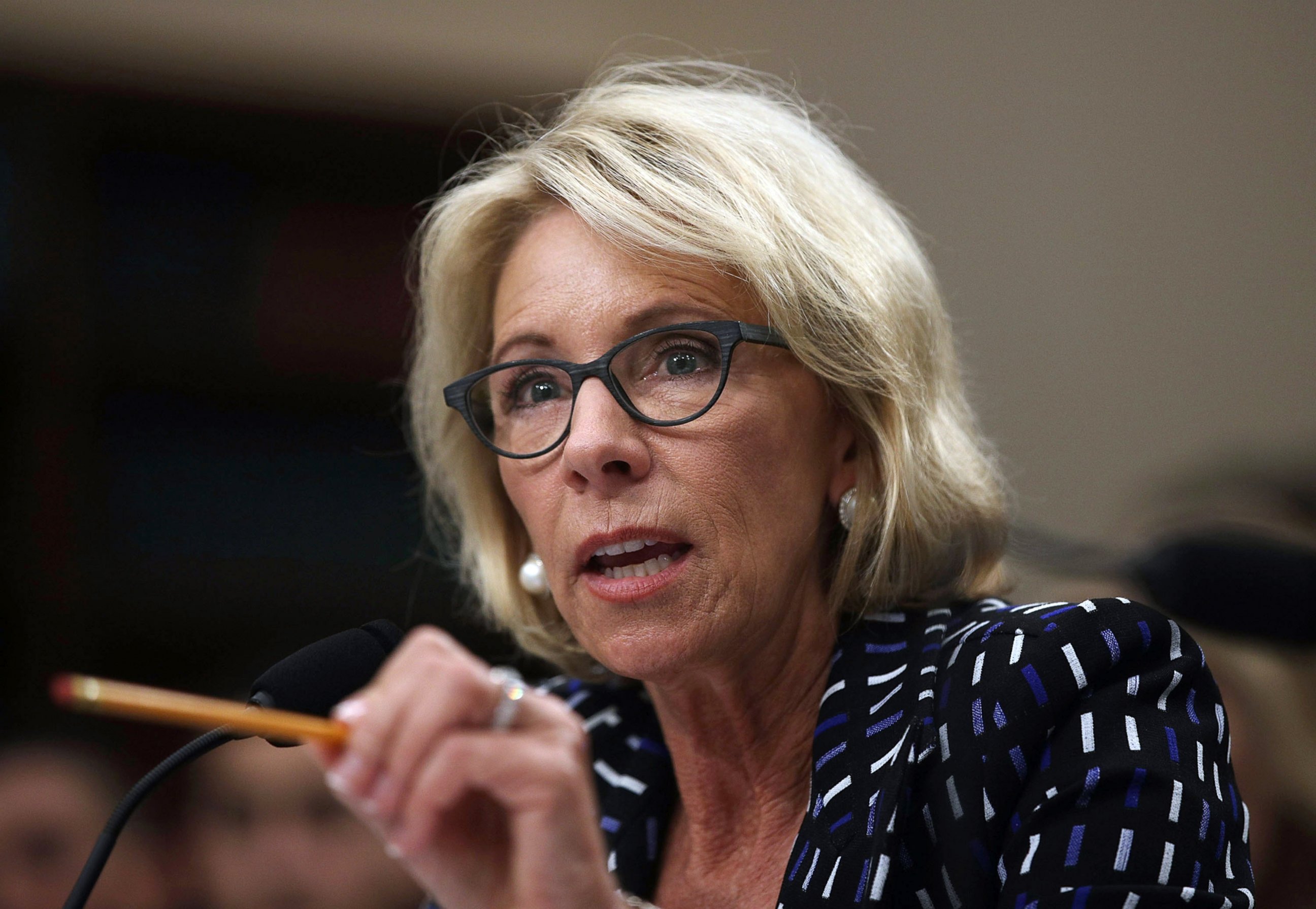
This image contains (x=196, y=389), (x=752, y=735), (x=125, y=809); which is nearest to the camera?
(x=125, y=809)

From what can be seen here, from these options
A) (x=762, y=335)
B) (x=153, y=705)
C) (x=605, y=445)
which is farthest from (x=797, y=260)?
(x=153, y=705)

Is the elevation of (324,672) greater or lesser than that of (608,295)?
lesser

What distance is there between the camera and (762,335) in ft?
4.41

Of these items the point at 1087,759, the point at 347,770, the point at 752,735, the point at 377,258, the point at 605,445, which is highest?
the point at 377,258

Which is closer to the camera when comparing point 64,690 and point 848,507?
point 64,690

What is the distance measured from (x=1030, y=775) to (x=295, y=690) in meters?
0.67

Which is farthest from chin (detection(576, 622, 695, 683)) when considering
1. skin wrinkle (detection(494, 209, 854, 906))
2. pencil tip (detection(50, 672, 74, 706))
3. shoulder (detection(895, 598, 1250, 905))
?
pencil tip (detection(50, 672, 74, 706))

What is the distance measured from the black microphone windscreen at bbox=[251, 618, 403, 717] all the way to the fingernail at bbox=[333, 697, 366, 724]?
248mm

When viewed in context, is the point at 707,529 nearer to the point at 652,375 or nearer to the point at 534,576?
the point at 652,375

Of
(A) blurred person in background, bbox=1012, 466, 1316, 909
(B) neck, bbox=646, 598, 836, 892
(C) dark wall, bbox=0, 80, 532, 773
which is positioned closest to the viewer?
(B) neck, bbox=646, 598, 836, 892

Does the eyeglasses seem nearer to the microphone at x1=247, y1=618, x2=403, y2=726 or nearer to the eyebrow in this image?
the eyebrow

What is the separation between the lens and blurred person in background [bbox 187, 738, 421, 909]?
262cm

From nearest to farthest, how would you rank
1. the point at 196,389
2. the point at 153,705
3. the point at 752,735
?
the point at 153,705
the point at 752,735
the point at 196,389

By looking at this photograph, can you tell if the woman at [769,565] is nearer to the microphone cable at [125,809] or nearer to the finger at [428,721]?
the finger at [428,721]
